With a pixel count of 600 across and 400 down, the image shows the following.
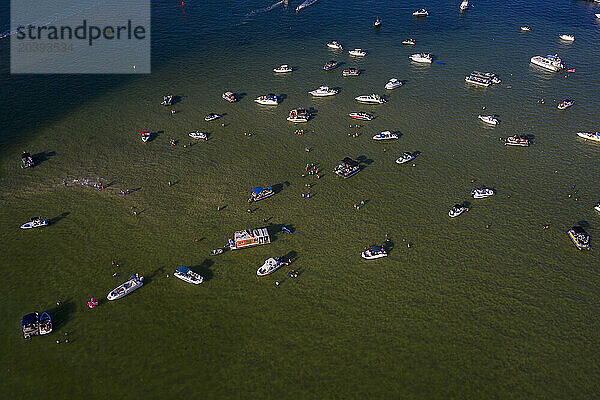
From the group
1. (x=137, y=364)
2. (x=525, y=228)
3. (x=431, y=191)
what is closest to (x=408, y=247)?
(x=431, y=191)

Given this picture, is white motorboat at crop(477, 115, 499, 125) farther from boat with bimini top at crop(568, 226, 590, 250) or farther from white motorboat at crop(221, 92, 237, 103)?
white motorboat at crop(221, 92, 237, 103)

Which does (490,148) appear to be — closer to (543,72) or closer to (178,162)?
(543,72)

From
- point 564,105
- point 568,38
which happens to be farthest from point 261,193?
point 568,38

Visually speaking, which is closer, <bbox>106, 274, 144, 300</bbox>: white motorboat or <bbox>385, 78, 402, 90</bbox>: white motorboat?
<bbox>106, 274, 144, 300</bbox>: white motorboat

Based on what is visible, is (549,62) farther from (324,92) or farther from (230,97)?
(230,97)

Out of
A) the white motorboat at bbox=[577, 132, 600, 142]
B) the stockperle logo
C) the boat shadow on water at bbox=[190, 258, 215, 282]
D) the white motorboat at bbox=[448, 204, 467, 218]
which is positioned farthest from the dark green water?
the stockperle logo

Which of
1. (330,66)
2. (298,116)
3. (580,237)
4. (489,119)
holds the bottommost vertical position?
(580,237)
